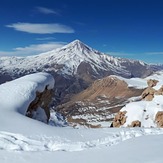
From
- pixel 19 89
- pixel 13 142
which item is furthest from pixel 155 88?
pixel 13 142

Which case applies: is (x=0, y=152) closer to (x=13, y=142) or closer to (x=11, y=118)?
(x=13, y=142)

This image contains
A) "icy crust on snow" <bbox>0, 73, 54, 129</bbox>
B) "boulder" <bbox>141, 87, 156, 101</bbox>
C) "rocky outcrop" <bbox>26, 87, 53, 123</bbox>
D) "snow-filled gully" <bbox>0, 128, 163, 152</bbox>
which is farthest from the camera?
"boulder" <bbox>141, 87, 156, 101</bbox>

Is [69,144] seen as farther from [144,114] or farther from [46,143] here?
[144,114]

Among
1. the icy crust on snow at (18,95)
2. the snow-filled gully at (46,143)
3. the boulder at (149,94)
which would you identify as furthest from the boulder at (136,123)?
the snow-filled gully at (46,143)

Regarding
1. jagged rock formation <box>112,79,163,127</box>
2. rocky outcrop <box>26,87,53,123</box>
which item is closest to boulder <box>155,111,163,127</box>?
jagged rock formation <box>112,79,163,127</box>

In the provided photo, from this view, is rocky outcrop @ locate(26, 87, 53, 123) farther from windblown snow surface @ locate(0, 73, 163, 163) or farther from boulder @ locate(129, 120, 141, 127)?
boulder @ locate(129, 120, 141, 127)

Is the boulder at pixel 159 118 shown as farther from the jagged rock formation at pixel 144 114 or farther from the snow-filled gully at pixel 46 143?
the snow-filled gully at pixel 46 143
